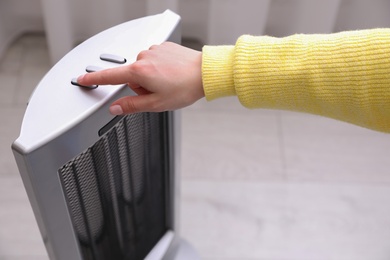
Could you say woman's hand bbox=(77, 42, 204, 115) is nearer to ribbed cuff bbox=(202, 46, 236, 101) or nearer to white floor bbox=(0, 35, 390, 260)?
ribbed cuff bbox=(202, 46, 236, 101)

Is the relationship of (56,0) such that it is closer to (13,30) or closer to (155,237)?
(13,30)

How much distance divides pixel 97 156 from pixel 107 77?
0.34ft

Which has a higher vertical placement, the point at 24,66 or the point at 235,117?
the point at 24,66

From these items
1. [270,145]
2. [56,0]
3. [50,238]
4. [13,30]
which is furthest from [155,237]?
[13,30]

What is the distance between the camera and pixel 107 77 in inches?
22.3

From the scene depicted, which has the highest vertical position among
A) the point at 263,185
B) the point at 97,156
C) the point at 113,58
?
the point at 113,58

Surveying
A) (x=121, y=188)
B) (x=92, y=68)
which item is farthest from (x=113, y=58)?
(x=121, y=188)

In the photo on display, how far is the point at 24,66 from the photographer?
143cm

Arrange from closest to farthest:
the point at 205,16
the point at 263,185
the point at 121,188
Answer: the point at 121,188 → the point at 263,185 → the point at 205,16

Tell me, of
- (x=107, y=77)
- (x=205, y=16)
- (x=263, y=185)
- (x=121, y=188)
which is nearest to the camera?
(x=107, y=77)

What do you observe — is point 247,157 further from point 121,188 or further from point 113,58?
point 113,58

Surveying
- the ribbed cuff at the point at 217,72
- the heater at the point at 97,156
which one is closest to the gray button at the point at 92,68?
the heater at the point at 97,156

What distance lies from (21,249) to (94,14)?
584 mm

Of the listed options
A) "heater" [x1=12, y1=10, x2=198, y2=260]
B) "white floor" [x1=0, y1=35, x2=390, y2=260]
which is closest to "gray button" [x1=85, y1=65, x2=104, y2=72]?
"heater" [x1=12, y1=10, x2=198, y2=260]
